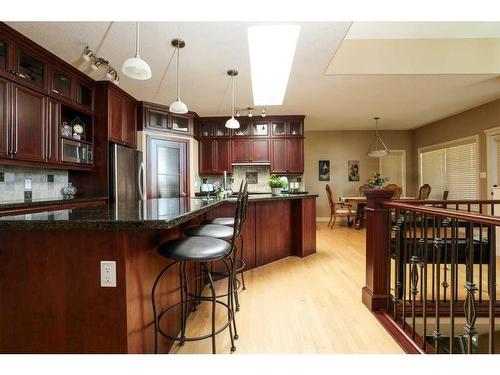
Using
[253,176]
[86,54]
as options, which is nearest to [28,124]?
[86,54]

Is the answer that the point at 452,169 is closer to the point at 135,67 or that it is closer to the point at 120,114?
the point at 135,67

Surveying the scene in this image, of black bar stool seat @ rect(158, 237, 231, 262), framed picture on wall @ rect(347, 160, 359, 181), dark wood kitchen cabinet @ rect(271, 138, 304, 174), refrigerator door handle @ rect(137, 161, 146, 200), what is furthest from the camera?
framed picture on wall @ rect(347, 160, 359, 181)

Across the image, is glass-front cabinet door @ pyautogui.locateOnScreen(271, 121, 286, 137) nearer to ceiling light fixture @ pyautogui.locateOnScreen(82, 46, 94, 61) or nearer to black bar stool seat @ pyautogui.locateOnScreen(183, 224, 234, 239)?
ceiling light fixture @ pyautogui.locateOnScreen(82, 46, 94, 61)

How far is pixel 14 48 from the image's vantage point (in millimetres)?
2525

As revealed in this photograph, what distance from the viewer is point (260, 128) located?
583 centimetres

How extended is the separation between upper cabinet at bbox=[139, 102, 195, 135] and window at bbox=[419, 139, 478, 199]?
228 inches

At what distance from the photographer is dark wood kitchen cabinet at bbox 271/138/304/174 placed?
5727mm

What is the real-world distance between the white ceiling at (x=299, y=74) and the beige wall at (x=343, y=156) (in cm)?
142

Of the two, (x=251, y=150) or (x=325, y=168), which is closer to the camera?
(x=251, y=150)

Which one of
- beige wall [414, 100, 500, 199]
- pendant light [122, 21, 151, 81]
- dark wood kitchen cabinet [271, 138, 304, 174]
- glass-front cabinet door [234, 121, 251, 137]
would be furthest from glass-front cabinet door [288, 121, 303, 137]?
pendant light [122, 21, 151, 81]

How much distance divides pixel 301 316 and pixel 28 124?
327 cm

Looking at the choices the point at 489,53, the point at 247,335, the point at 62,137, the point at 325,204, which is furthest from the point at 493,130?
the point at 62,137

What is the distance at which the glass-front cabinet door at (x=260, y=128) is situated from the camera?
5789mm
